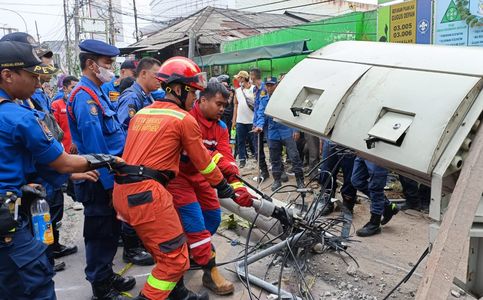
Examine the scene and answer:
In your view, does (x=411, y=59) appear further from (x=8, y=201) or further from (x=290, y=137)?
(x=290, y=137)

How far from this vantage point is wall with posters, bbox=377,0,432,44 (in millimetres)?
7223

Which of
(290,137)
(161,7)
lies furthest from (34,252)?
(161,7)

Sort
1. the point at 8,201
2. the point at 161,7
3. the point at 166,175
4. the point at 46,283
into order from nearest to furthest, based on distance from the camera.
Answer: 1. the point at 8,201
2. the point at 46,283
3. the point at 166,175
4. the point at 161,7

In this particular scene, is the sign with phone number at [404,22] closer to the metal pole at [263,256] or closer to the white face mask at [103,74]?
the metal pole at [263,256]

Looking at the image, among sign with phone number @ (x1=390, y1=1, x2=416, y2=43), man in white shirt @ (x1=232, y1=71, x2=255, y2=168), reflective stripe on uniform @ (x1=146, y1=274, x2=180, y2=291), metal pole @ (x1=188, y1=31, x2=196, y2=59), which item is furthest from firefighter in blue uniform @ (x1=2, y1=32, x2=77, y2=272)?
metal pole @ (x1=188, y1=31, x2=196, y2=59)

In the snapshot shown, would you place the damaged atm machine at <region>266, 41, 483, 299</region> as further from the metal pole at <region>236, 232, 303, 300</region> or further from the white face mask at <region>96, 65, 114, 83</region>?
the white face mask at <region>96, 65, 114, 83</region>

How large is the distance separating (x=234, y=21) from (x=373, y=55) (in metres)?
19.9

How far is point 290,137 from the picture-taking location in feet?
21.2

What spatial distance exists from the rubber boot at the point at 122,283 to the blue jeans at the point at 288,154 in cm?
365

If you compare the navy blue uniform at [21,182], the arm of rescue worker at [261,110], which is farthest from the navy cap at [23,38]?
the arm of rescue worker at [261,110]

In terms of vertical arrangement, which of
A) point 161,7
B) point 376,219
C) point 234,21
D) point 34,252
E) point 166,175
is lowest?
point 376,219

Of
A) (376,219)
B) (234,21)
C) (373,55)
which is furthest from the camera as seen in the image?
(234,21)

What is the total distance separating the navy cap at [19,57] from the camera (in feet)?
6.62

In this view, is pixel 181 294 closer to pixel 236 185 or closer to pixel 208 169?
pixel 236 185
